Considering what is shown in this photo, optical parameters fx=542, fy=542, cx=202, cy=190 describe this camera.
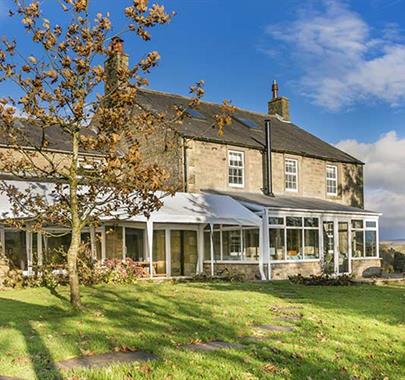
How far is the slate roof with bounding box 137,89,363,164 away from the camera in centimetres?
2523

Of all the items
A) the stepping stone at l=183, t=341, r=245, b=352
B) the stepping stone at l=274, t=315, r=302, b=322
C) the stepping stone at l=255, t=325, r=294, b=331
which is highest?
the stepping stone at l=183, t=341, r=245, b=352

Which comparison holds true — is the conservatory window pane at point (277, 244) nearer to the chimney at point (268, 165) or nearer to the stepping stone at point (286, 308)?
the chimney at point (268, 165)

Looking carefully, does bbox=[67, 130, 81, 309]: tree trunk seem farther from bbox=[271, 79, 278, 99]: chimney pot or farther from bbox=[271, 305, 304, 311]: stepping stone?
bbox=[271, 79, 278, 99]: chimney pot

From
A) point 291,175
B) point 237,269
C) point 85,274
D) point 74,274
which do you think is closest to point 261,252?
point 237,269

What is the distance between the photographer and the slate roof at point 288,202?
23.3 metres

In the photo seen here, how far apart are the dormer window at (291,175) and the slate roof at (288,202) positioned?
25.5 inches

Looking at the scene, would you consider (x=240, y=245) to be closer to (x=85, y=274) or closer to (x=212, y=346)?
(x=85, y=274)

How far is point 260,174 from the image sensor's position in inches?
1045

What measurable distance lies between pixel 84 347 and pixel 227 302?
19.1ft

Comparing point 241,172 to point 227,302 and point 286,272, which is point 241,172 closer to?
point 286,272

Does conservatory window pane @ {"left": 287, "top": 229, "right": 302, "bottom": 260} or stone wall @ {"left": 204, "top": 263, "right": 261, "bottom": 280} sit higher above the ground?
conservatory window pane @ {"left": 287, "top": 229, "right": 302, "bottom": 260}

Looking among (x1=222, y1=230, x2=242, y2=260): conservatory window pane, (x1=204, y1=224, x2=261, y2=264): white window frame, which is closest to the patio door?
(x1=204, y1=224, x2=261, y2=264): white window frame

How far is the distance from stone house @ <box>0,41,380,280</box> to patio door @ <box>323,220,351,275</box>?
0.15ft

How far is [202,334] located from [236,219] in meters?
13.1
